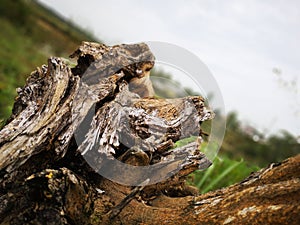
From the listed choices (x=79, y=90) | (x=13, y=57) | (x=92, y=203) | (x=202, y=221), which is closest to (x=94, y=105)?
(x=79, y=90)

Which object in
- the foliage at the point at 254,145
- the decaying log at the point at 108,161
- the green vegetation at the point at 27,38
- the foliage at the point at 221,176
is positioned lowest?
the green vegetation at the point at 27,38

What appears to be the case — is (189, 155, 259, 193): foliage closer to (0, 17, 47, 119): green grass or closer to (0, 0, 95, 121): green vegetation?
(0, 17, 47, 119): green grass

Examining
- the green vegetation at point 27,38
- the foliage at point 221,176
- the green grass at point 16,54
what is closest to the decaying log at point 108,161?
the foliage at point 221,176

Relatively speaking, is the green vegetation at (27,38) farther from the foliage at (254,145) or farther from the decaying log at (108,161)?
the decaying log at (108,161)

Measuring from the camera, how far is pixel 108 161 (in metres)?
2.07

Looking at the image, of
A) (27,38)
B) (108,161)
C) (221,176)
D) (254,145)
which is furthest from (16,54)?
(108,161)

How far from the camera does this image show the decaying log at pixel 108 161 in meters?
1.77

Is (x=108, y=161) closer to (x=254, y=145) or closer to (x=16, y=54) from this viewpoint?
(x=254, y=145)

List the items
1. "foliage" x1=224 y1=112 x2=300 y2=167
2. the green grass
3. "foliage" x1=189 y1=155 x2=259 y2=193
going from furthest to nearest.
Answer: the green grass → "foliage" x1=224 y1=112 x2=300 y2=167 → "foliage" x1=189 y1=155 x2=259 y2=193

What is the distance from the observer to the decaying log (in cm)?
177

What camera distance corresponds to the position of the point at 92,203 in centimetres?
191

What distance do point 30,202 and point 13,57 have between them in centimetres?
1380

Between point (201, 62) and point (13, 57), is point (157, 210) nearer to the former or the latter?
point (201, 62)

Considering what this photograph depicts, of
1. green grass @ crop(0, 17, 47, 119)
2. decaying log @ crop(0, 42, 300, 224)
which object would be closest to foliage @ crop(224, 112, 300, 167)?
green grass @ crop(0, 17, 47, 119)
